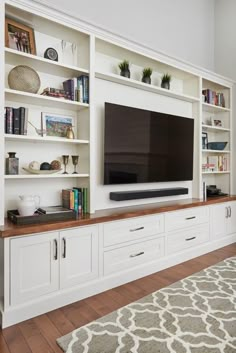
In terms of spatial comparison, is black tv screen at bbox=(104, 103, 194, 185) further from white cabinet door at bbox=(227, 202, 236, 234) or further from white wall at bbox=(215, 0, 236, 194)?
white wall at bbox=(215, 0, 236, 194)

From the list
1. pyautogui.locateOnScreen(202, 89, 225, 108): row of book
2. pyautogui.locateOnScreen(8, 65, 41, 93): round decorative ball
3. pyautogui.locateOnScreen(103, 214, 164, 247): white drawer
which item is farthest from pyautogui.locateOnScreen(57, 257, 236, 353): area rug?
pyautogui.locateOnScreen(202, 89, 225, 108): row of book

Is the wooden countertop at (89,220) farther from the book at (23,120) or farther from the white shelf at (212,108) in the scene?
the white shelf at (212,108)

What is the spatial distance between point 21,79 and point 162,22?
94.5 inches

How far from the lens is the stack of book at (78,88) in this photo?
2406mm

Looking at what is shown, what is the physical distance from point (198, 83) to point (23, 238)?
3000 mm

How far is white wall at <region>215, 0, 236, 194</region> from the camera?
416 centimetres

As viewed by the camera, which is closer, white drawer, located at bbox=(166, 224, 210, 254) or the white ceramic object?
the white ceramic object

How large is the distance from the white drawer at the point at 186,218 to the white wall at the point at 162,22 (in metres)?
1.91

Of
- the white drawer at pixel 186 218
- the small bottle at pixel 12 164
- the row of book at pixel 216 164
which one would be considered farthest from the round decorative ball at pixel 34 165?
the row of book at pixel 216 164

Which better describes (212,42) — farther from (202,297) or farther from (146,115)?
(202,297)

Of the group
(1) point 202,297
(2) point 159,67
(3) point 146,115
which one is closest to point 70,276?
(1) point 202,297

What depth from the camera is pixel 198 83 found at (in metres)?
3.54

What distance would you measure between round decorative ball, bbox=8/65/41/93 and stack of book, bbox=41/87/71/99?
144 millimetres

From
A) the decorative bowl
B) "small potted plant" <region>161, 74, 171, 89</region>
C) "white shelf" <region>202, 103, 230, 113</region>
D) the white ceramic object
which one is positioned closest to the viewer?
the white ceramic object
